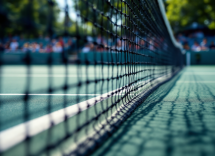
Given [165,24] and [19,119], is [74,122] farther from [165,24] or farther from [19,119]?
[165,24]

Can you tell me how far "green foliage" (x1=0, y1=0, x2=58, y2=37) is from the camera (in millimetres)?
922

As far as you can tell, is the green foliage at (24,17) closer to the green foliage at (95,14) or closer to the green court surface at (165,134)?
the green foliage at (95,14)

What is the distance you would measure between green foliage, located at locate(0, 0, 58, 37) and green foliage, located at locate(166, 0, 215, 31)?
25.2 meters

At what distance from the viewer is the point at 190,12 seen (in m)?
25.6

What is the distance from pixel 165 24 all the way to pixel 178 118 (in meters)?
4.62

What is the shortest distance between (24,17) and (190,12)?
2672 cm

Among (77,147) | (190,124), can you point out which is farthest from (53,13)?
(190,124)

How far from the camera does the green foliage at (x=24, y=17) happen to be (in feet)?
3.03

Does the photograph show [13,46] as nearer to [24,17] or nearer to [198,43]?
[24,17]

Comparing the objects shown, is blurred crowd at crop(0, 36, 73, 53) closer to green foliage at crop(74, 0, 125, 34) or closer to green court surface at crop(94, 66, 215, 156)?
green foliage at crop(74, 0, 125, 34)

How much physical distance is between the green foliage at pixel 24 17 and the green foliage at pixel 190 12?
2524 centimetres

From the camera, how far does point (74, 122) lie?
1750 millimetres

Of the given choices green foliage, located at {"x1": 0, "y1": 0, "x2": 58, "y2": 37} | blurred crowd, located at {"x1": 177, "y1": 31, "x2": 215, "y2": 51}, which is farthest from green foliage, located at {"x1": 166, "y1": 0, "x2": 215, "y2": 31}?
green foliage, located at {"x1": 0, "y1": 0, "x2": 58, "y2": 37}

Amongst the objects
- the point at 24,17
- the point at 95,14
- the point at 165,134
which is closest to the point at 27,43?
the point at 24,17
